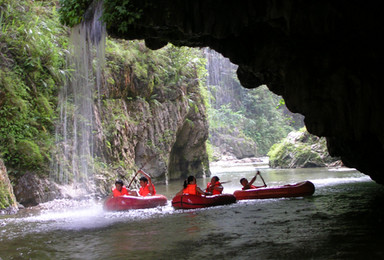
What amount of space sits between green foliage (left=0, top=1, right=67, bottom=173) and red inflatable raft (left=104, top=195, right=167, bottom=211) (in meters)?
3.70

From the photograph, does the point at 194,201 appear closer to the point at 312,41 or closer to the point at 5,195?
the point at 5,195

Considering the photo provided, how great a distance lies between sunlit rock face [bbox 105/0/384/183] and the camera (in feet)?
23.0

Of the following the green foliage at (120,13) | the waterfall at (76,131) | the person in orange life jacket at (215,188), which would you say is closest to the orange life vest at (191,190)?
the person in orange life jacket at (215,188)

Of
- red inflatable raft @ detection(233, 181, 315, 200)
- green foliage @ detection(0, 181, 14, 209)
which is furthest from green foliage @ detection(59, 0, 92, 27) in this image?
red inflatable raft @ detection(233, 181, 315, 200)

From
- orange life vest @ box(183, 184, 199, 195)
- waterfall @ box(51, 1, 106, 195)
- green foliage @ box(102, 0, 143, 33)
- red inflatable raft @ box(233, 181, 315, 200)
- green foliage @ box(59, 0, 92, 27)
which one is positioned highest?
green foliage @ box(59, 0, 92, 27)

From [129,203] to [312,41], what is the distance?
7507 millimetres

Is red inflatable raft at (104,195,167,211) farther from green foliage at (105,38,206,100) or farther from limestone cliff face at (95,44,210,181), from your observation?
green foliage at (105,38,206,100)

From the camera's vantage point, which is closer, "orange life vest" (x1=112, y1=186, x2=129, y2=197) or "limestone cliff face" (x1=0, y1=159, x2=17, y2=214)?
"limestone cliff face" (x1=0, y1=159, x2=17, y2=214)

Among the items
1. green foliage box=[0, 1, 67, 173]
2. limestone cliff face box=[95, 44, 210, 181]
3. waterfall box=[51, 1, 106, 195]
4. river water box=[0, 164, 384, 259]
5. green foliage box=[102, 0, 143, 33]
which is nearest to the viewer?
river water box=[0, 164, 384, 259]

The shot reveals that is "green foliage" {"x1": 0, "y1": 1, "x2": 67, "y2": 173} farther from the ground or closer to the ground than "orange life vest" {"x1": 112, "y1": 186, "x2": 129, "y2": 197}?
farther from the ground

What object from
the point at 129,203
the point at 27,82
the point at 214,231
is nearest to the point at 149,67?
the point at 27,82

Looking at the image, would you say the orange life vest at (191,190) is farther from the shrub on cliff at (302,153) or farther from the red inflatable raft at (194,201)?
the shrub on cliff at (302,153)

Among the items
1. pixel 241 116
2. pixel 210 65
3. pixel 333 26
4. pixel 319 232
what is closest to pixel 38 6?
pixel 333 26

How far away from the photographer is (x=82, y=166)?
1616cm
